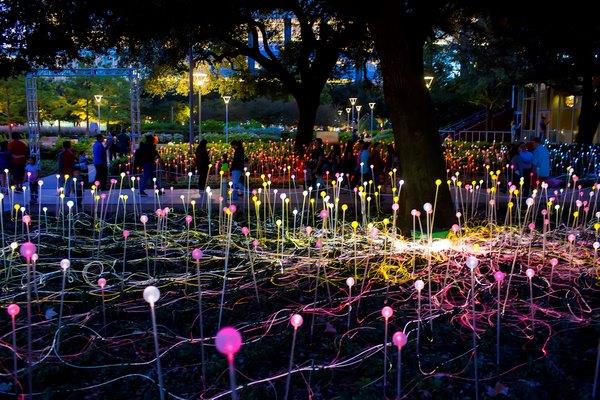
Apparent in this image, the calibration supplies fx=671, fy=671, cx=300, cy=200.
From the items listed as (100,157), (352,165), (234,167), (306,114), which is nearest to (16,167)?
(100,157)

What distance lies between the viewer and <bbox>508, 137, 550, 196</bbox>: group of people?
12609 mm

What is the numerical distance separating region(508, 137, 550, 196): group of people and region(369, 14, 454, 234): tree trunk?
4.52 m

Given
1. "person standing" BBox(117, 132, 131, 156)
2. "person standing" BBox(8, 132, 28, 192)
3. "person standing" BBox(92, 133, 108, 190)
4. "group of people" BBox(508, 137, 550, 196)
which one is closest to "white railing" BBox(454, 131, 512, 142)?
"person standing" BBox(117, 132, 131, 156)

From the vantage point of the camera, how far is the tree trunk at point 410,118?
28.0 ft

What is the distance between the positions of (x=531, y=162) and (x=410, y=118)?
5.37 meters

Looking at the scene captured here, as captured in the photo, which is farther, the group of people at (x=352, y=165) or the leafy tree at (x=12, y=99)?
the leafy tree at (x=12, y=99)

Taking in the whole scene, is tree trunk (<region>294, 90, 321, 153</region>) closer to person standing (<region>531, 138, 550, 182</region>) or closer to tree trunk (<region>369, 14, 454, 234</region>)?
person standing (<region>531, 138, 550, 182</region>)

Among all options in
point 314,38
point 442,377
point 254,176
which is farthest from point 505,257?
point 314,38

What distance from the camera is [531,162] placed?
13.0 m

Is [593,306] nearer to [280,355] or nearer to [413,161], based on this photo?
[280,355]

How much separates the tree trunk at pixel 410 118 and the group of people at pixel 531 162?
452 centimetres

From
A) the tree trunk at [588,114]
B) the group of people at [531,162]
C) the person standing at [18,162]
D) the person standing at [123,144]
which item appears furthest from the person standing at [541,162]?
the person standing at [123,144]

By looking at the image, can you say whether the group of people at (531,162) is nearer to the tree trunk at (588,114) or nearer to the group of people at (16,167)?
the group of people at (16,167)

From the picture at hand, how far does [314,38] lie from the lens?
20.8 m
